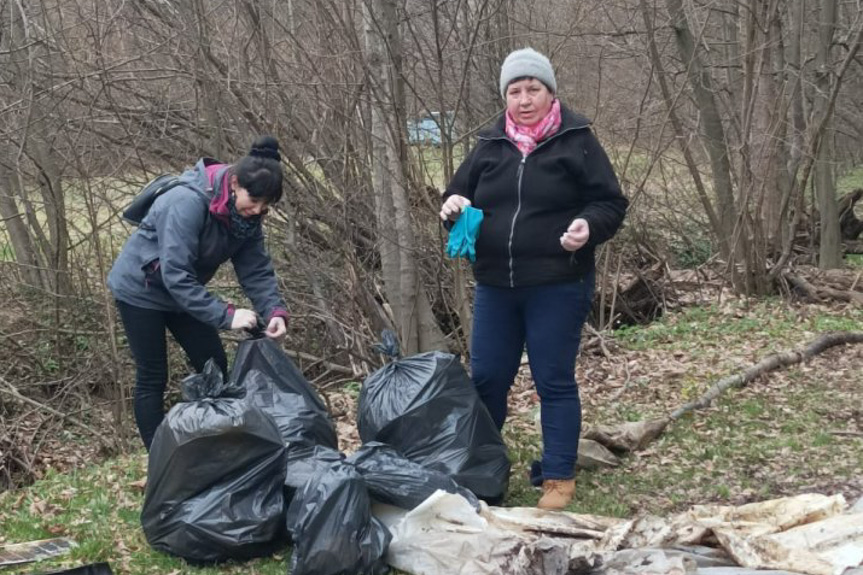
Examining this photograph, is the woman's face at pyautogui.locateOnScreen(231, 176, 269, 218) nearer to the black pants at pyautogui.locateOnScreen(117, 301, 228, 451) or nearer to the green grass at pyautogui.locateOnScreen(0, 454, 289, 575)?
the black pants at pyautogui.locateOnScreen(117, 301, 228, 451)

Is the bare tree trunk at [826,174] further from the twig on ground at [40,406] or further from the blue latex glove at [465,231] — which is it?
the twig on ground at [40,406]

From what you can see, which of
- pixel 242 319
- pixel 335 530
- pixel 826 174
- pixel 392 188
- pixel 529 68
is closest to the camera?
pixel 335 530

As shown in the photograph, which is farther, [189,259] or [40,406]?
[40,406]

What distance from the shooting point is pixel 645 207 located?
10492 mm

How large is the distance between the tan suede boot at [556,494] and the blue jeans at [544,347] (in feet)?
0.09

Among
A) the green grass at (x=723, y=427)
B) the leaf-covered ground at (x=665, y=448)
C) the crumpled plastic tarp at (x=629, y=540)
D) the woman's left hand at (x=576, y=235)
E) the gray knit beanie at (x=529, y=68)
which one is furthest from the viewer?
the green grass at (x=723, y=427)

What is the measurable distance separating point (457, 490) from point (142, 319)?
1569 mm

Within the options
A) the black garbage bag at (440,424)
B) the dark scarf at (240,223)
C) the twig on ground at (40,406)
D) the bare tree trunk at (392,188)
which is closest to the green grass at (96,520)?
the black garbage bag at (440,424)

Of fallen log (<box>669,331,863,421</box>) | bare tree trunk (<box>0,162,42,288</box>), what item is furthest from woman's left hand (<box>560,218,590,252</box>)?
bare tree trunk (<box>0,162,42,288</box>)

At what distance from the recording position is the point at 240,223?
386 centimetres

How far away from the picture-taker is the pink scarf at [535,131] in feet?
12.4

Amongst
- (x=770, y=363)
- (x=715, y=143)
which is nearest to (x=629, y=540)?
(x=770, y=363)

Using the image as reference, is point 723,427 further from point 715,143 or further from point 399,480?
point 715,143

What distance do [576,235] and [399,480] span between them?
1.15 meters
